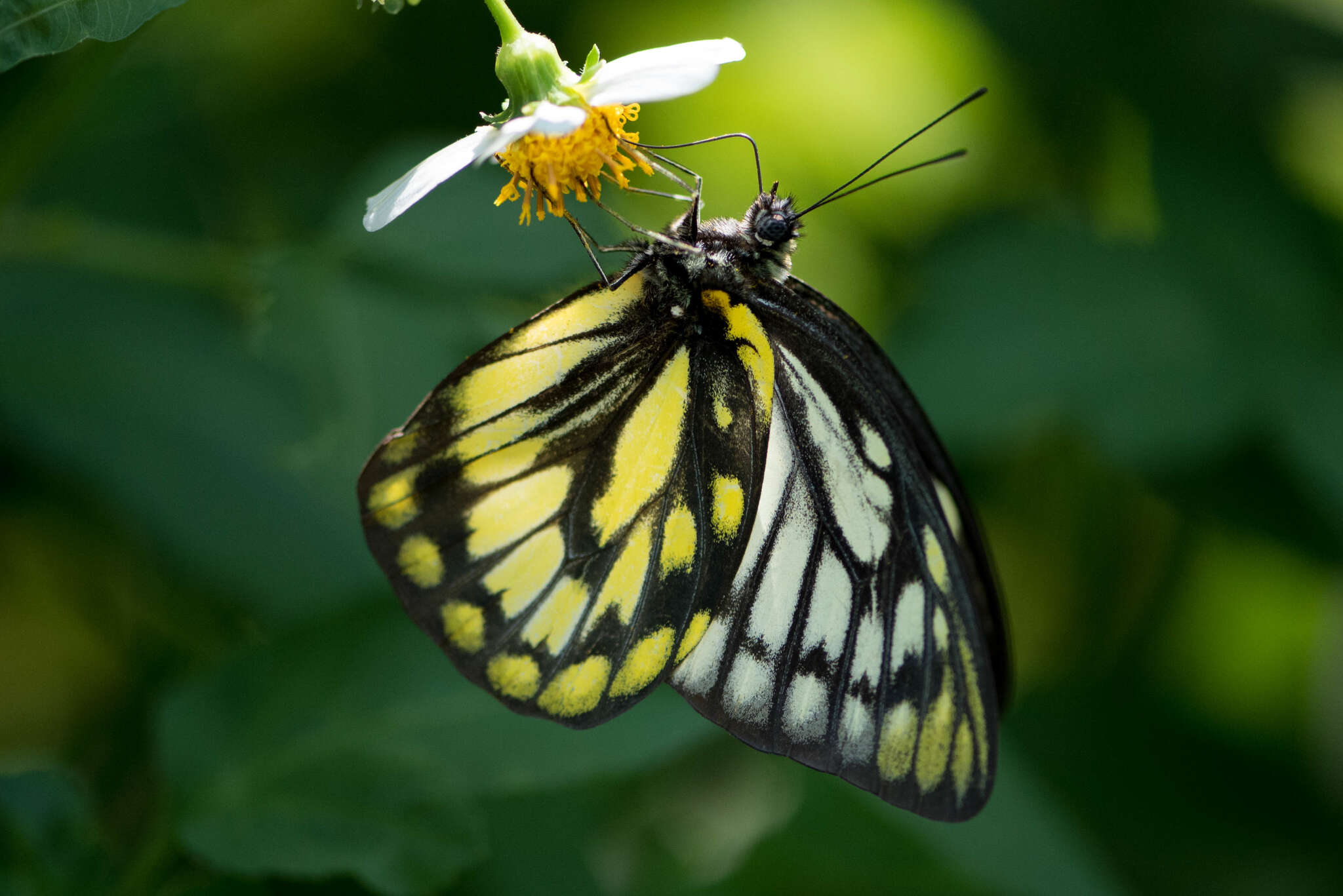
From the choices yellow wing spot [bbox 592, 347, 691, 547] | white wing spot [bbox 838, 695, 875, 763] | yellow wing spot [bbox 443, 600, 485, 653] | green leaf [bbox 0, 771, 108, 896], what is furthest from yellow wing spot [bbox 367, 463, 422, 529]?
white wing spot [bbox 838, 695, 875, 763]

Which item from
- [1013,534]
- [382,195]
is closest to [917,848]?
[1013,534]

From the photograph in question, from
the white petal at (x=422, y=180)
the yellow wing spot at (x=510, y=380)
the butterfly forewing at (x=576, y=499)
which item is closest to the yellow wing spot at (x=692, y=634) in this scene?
the butterfly forewing at (x=576, y=499)

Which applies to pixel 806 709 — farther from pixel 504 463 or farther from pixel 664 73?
pixel 664 73

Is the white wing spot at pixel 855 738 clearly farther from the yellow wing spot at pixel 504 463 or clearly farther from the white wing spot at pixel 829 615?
the yellow wing spot at pixel 504 463

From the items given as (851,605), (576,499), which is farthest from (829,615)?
(576,499)

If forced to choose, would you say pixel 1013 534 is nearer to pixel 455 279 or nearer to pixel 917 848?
pixel 917 848

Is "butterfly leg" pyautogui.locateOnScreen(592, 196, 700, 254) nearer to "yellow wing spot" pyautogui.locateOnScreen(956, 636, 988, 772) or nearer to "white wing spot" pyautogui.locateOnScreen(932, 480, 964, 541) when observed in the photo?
"white wing spot" pyautogui.locateOnScreen(932, 480, 964, 541)

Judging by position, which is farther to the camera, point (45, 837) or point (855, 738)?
point (855, 738)
